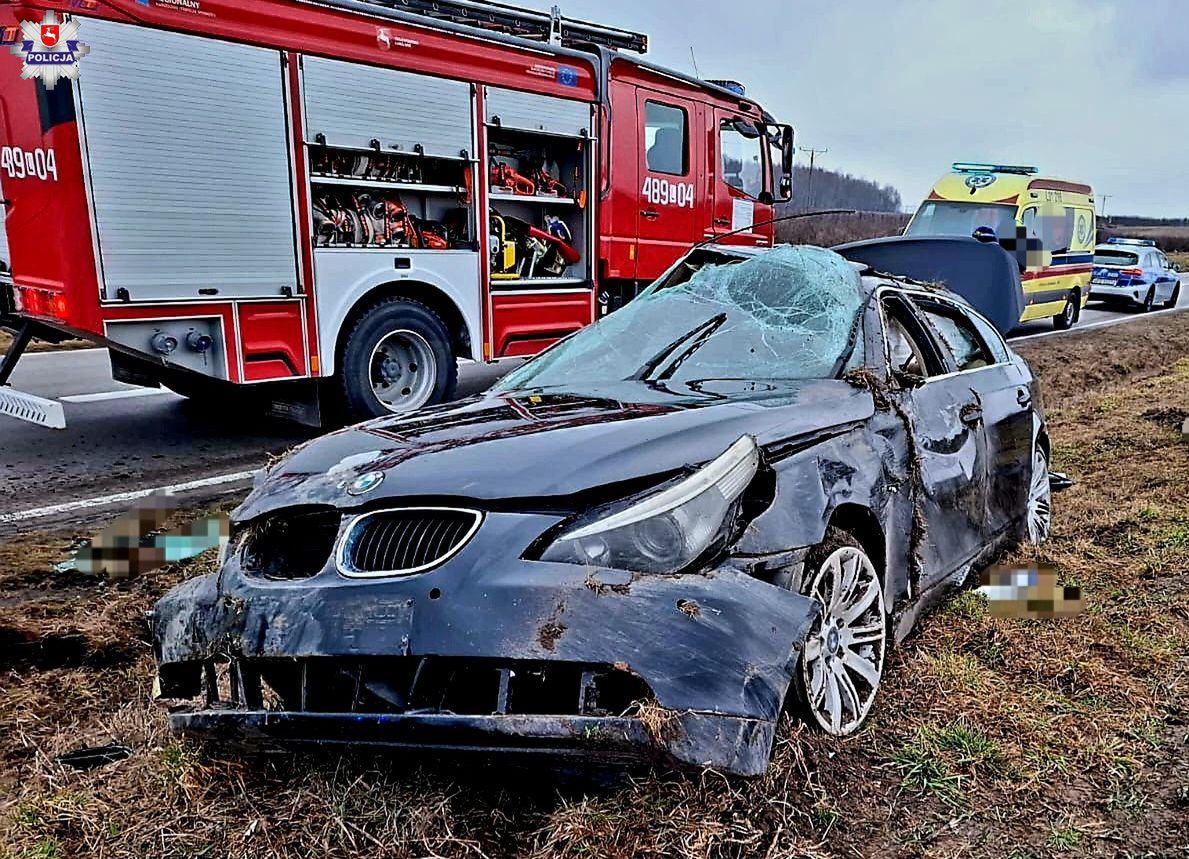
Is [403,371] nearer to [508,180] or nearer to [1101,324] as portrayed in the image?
[508,180]

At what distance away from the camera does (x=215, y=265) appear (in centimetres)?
645

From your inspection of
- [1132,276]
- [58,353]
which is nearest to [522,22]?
[58,353]

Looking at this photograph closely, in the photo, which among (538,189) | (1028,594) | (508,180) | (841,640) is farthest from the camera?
(538,189)

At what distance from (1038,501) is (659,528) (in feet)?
10.9

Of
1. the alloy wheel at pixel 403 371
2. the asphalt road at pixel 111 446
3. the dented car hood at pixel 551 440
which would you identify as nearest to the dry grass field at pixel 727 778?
the dented car hood at pixel 551 440

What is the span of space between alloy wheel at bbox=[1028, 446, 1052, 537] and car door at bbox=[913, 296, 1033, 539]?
0.12 metres

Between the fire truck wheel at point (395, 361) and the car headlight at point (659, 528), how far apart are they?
5027 millimetres

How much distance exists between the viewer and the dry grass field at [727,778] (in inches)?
88.4

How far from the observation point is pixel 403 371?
25.6 feet

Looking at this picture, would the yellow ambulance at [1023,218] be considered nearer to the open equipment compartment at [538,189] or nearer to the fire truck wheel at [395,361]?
the open equipment compartment at [538,189]

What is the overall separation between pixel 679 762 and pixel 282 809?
1.06 meters

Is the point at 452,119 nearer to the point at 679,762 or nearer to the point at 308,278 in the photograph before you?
the point at 308,278

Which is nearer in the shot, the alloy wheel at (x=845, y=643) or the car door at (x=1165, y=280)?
the alloy wheel at (x=845, y=643)

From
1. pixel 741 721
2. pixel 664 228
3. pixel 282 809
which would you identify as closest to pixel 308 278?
pixel 664 228
